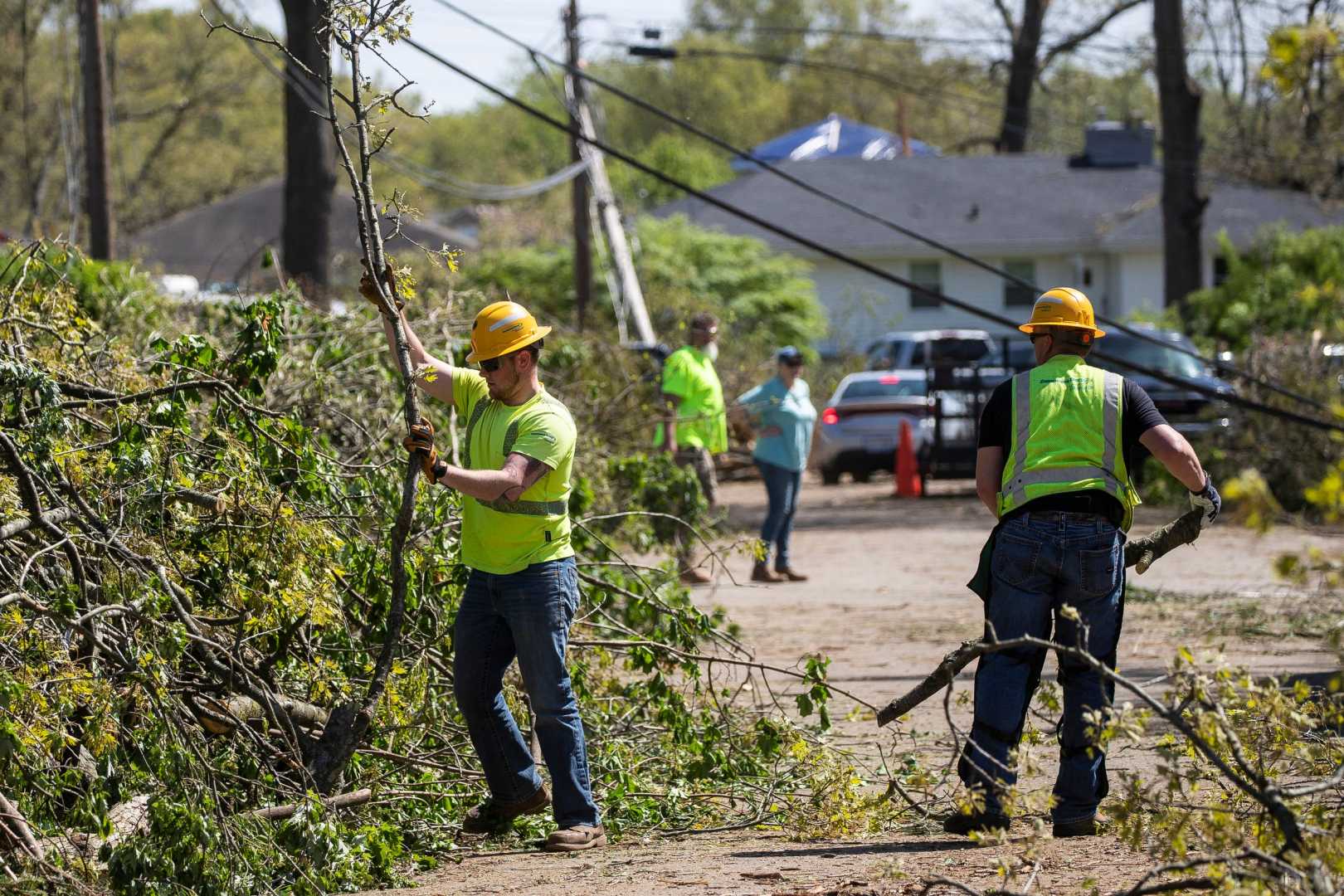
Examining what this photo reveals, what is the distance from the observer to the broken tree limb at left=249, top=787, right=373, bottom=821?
5.47 m

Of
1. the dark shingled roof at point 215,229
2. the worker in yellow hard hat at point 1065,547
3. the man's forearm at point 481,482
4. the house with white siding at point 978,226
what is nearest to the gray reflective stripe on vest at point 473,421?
the man's forearm at point 481,482

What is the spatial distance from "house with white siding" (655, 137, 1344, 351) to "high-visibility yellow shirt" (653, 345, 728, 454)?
2740cm

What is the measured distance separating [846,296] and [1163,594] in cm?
2229

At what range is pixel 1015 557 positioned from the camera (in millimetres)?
5723

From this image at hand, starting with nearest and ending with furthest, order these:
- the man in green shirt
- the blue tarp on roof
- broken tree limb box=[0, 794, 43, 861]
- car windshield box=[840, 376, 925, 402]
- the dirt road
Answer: broken tree limb box=[0, 794, 43, 861] < the dirt road < the man in green shirt < car windshield box=[840, 376, 925, 402] < the blue tarp on roof

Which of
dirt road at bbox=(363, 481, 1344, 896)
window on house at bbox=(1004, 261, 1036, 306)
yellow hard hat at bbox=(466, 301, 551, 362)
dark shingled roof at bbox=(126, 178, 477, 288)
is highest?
dark shingled roof at bbox=(126, 178, 477, 288)

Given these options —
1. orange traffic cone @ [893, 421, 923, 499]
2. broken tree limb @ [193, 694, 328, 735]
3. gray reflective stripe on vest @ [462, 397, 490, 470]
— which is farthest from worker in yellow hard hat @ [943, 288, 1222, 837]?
orange traffic cone @ [893, 421, 923, 499]

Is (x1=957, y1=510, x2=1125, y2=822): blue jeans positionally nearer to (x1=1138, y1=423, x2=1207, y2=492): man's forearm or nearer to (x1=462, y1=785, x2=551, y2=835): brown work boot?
(x1=1138, y1=423, x2=1207, y2=492): man's forearm

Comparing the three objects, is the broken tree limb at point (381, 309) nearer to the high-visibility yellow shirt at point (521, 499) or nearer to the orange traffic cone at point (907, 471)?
the high-visibility yellow shirt at point (521, 499)

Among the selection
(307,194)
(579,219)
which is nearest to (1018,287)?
(579,219)

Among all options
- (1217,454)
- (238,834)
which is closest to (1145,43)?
(1217,454)

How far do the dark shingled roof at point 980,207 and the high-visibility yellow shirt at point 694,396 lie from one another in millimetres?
27787

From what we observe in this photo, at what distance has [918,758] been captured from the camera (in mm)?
7125

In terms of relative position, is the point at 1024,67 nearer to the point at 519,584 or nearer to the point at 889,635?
the point at 889,635
